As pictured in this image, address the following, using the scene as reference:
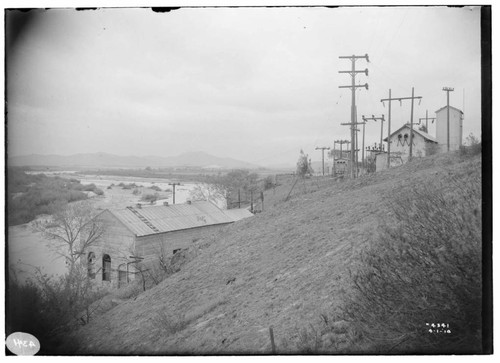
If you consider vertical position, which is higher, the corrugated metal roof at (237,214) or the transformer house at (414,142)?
the transformer house at (414,142)

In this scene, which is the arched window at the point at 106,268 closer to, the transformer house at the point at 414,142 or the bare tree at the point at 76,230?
the bare tree at the point at 76,230

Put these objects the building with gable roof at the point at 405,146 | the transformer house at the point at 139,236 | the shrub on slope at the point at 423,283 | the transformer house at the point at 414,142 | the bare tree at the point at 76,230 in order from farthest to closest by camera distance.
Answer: the building with gable roof at the point at 405,146 → the transformer house at the point at 414,142 → the transformer house at the point at 139,236 → the bare tree at the point at 76,230 → the shrub on slope at the point at 423,283

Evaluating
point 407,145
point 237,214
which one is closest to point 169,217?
point 237,214

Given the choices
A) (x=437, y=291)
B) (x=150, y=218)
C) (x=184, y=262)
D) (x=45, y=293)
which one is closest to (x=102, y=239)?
(x=150, y=218)

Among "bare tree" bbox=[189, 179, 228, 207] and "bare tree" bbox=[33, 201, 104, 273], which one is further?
"bare tree" bbox=[189, 179, 228, 207]

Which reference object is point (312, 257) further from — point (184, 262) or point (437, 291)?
point (184, 262)

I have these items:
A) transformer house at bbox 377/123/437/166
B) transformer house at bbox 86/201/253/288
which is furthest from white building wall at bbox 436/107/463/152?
transformer house at bbox 86/201/253/288

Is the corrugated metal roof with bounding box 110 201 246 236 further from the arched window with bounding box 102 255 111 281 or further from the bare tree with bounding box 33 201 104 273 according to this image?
the arched window with bounding box 102 255 111 281

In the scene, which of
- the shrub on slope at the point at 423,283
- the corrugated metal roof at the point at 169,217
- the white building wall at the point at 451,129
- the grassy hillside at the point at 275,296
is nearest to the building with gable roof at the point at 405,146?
the white building wall at the point at 451,129

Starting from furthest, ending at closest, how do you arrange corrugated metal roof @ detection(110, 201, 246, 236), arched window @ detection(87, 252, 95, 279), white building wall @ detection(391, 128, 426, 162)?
1. white building wall @ detection(391, 128, 426, 162)
2. corrugated metal roof @ detection(110, 201, 246, 236)
3. arched window @ detection(87, 252, 95, 279)
